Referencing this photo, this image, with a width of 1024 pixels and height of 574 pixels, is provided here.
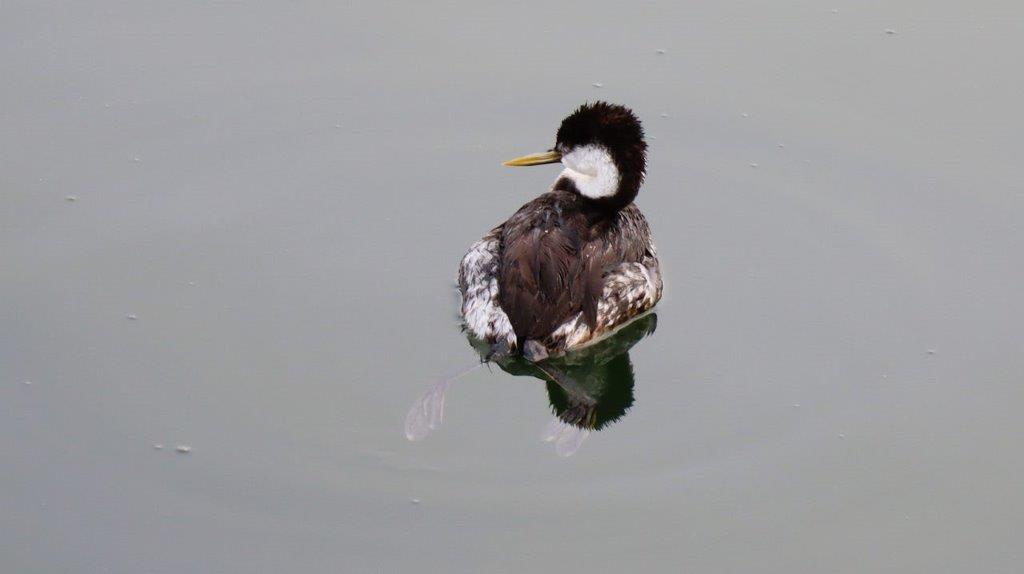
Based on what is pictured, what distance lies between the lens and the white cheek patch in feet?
Answer: 25.8

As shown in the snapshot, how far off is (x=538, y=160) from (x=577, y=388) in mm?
1322

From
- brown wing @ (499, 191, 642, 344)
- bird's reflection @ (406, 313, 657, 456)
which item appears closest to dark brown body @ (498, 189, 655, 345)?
brown wing @ (499, 191, 642, 344)

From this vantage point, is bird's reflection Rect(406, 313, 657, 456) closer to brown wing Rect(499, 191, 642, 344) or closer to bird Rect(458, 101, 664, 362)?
bird Rect(458, 101, 664, 362)

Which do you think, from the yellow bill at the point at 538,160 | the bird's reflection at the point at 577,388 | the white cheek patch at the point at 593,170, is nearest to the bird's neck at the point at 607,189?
the white cheek patch at the point at 593,170

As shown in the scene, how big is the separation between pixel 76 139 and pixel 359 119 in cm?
158

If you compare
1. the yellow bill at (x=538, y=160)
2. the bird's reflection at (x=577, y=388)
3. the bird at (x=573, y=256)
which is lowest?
the bird's reflection at (x=577, y=388)

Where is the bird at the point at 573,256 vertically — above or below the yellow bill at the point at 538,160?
below

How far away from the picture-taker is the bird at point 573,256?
7375 mm

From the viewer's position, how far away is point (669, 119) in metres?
9.27

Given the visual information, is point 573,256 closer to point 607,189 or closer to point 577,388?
point 607,189

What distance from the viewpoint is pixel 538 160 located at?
26.5 feet

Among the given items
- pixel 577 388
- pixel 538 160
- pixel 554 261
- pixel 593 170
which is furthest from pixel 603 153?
pixel 577 388

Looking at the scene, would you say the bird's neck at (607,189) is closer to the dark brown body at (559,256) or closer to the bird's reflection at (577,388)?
the dark brown body at (559,256)

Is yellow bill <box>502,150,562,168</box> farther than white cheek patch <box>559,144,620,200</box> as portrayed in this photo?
Yes
